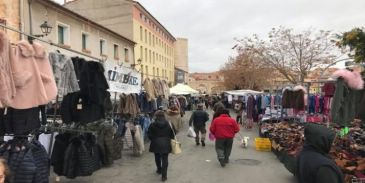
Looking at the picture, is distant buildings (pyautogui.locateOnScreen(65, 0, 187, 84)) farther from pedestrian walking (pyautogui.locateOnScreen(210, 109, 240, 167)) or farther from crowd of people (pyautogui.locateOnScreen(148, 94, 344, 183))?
pedestrian walking (pyautogui.locateOnScreen(210, 109, 240, 167))

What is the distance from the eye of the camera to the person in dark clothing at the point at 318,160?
3.73m

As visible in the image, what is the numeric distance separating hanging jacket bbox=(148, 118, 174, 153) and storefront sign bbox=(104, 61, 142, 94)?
1.25 m

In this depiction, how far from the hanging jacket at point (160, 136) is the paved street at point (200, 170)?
0.76m

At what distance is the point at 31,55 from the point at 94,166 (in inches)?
135

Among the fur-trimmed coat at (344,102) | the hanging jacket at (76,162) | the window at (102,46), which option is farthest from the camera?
the window at (102,46)

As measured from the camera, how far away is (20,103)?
4.64 metres

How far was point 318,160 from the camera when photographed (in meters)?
3.77

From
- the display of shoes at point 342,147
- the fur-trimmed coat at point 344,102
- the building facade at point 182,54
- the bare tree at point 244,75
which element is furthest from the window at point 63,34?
the building facade at point 182,54

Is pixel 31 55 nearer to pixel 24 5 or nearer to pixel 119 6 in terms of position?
pixel 24 5

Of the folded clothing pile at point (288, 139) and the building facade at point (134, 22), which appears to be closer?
the folded clothing pile at point (288, 139)

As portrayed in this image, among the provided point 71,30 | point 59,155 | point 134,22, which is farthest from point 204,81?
point 59,155

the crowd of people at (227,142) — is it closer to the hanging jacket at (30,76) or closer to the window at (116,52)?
the hanging jacket at (30,76)

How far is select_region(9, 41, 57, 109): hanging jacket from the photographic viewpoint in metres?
4.54

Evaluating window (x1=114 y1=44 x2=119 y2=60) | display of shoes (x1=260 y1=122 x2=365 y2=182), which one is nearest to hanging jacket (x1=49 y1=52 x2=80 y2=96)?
display of shoes (x1=260 y1=122 x2=365 y2=182)
